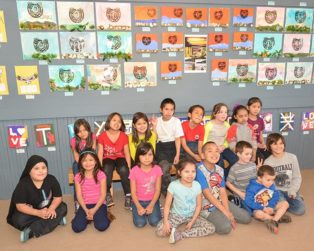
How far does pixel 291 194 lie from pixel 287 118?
4.85 ft

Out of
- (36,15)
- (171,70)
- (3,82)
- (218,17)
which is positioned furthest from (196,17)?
(3,82)

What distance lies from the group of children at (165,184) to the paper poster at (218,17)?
1.14 m

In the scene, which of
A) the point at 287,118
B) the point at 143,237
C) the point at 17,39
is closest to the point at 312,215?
the point at 287,118

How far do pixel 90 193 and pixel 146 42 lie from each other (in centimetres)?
202

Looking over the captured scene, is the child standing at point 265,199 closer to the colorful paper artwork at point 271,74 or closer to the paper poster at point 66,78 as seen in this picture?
the colorful paper artwork at point 271,74

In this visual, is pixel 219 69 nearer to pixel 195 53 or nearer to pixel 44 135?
pixel 195 53

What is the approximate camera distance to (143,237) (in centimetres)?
289

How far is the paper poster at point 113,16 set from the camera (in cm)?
357

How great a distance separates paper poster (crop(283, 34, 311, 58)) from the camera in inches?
166

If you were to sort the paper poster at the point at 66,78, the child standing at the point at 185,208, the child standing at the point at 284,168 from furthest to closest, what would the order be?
the paper poster at the point at 66,78 → the child standing at the point at 284,168 → the child standing at the point at 185,208

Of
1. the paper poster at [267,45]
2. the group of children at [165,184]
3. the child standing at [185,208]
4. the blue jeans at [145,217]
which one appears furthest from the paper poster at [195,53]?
the blue jeans at [145,217]

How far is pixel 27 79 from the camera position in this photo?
357 centimetres

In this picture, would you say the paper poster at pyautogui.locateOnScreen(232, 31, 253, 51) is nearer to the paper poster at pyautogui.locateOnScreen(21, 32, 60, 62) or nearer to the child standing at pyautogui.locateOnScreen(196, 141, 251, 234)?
the child standing at pyautogui.locateOnScreen(196, 141, 251, 234)

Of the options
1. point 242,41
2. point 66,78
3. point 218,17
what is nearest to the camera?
point 66,78
